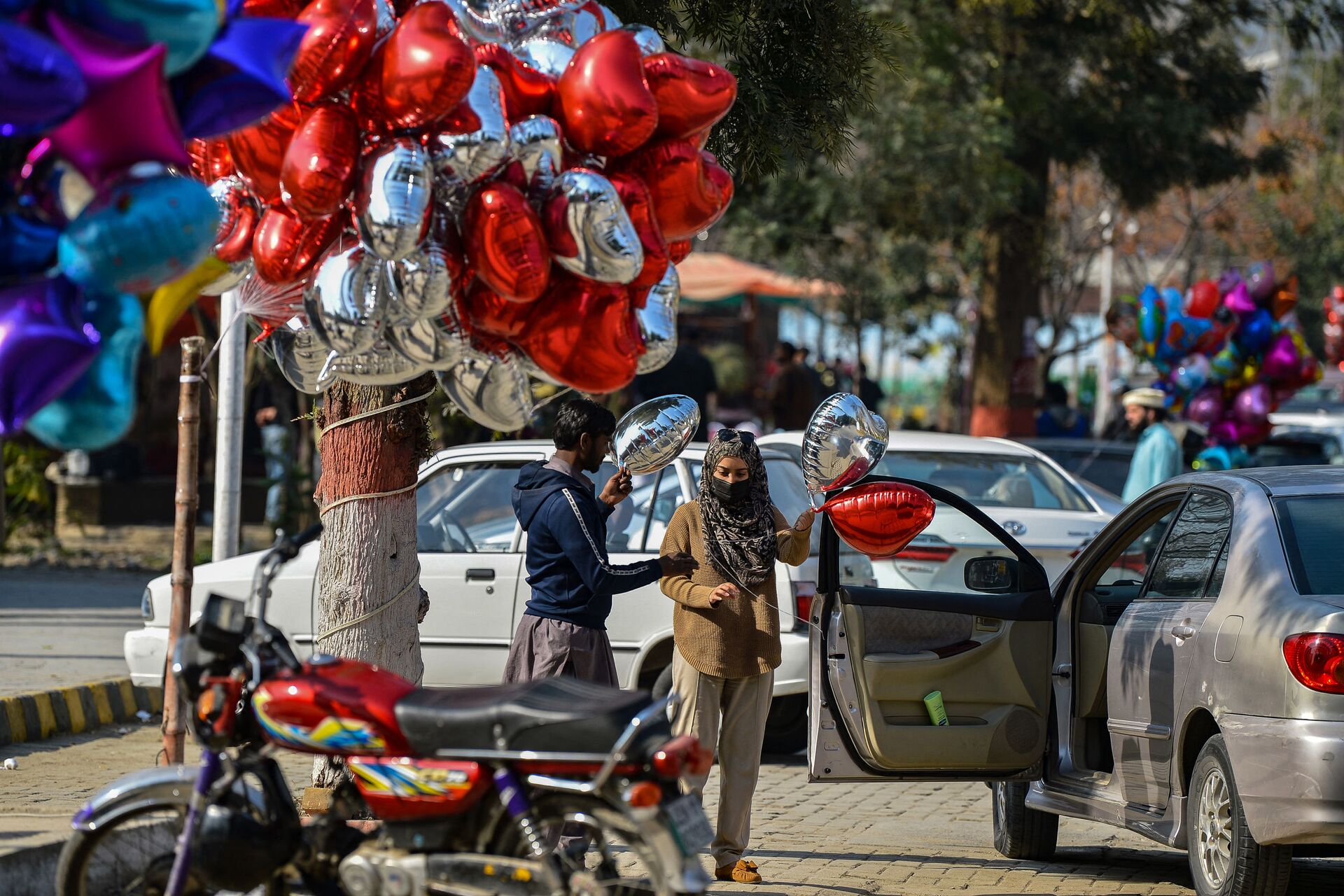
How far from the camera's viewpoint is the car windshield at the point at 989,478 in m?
10.4

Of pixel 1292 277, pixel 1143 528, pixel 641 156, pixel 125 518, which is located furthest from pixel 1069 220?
pixel 641 156

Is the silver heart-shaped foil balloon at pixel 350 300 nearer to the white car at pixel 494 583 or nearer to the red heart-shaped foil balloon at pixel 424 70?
the red heart-shaped foil balloon at pixel 424 70

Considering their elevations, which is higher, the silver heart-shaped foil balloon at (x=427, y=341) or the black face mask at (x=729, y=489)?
the silver heart-shaped foil balloon at (x=427, y=341)

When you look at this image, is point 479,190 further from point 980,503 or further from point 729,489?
point 980,503

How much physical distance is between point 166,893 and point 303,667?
69 centimetres

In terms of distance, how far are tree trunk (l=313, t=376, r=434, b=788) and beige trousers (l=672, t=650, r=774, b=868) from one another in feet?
3.86

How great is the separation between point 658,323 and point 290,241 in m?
1.03

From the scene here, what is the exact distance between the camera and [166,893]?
4367 millimetres

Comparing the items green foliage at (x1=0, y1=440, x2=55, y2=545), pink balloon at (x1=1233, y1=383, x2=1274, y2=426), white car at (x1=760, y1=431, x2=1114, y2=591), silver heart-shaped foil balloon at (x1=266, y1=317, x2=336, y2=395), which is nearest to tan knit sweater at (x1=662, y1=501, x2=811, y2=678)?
silver heart-shaped foil balloon at (x1=266, y1=317, x2=336, y2=395)

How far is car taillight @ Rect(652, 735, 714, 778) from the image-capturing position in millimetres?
4043

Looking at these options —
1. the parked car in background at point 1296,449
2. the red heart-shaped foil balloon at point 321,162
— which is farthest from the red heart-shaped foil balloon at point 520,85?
the parked car in background at point 1296,449

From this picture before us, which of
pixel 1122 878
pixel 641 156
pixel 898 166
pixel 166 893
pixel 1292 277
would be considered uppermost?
pixel 898 166

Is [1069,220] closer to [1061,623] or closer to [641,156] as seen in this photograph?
[1061,623]

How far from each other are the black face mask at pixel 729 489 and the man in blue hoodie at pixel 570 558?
309 mm
